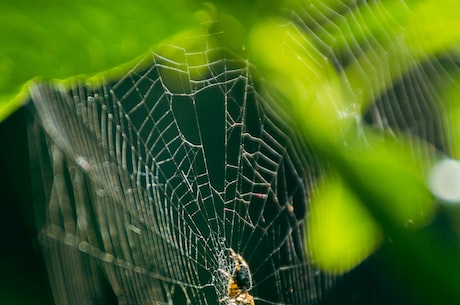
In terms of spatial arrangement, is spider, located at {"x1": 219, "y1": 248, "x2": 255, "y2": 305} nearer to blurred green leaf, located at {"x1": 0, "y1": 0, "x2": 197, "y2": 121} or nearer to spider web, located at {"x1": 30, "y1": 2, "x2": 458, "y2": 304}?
spider web, located at {"x1": 30, "y1": 2, "x2": 458, "y2": 304}

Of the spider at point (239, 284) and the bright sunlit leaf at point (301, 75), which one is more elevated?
the bright sunlit leaf at point (301, 75)

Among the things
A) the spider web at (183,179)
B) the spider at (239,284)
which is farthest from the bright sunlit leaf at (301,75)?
the spider at (239,284)

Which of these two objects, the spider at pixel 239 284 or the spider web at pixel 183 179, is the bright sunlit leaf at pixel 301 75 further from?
the spider at pixel 239 284

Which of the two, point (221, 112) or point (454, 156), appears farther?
point (221, 112)

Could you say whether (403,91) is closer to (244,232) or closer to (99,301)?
(244,232)

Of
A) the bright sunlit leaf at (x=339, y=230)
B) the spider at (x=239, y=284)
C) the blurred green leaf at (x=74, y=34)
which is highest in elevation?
the blurred green leaf at (x=74, y=34)

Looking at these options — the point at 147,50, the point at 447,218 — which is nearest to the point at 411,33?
Answer: the point at 447,218

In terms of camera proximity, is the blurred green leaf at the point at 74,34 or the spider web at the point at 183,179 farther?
the spider web at the point at 183,179
